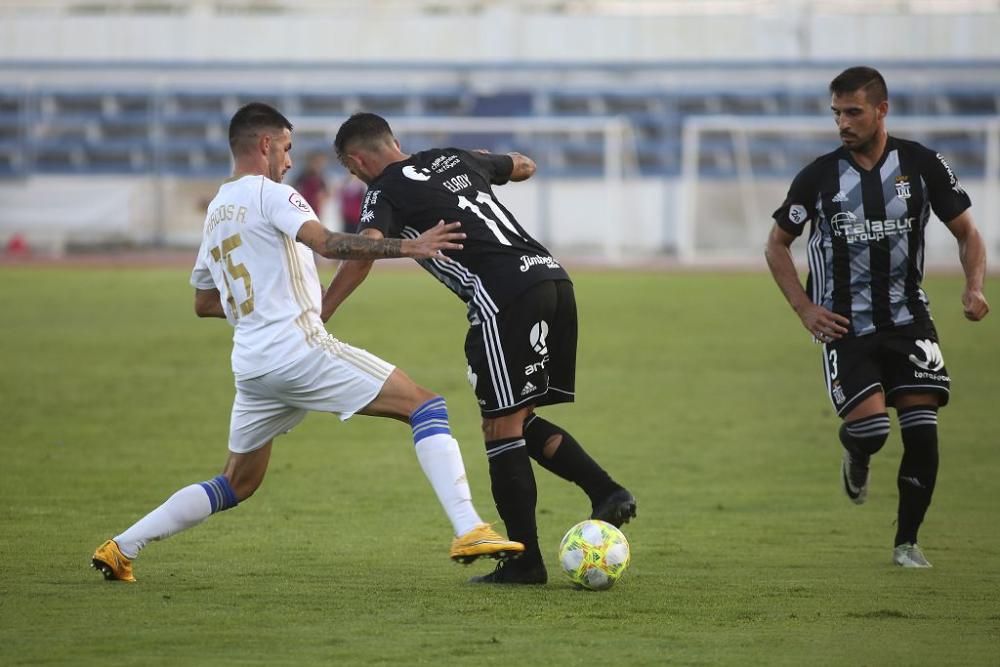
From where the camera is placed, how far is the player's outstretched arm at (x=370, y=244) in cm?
600

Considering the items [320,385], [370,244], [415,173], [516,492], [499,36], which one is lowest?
[516,492]

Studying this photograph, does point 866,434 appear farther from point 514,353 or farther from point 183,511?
point 183,511

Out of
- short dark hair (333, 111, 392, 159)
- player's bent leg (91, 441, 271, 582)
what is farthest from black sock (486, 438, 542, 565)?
short dark hair (333, 111, 392, 159)

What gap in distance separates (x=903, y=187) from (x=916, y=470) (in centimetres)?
141

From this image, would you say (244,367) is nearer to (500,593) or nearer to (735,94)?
(500,593)

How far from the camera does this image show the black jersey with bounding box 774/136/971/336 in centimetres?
723

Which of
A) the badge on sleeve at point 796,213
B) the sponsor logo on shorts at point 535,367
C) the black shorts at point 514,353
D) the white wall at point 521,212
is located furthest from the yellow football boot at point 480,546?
the white wall at point 521,212

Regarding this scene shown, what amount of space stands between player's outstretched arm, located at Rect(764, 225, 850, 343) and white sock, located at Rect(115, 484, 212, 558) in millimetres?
2958

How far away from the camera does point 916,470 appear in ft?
24.1

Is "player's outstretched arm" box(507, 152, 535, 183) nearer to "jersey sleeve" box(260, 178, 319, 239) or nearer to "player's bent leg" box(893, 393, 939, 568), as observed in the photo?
"jersey sleeve" box(260, 178, 319, 239)

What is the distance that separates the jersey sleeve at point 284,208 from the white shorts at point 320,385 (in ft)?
1.78

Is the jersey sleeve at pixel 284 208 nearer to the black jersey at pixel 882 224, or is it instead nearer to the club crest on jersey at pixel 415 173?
the club crest on jersey at pixel 415 173

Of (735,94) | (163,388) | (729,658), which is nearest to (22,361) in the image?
(163,388)

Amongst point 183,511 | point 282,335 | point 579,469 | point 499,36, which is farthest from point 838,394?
point 499,36
